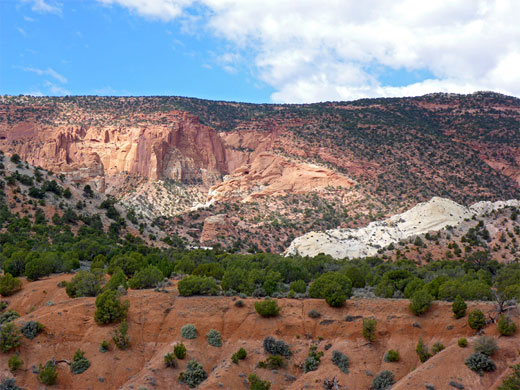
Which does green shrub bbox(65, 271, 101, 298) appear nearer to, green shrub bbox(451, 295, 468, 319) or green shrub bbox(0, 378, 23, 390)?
green shrub bbox(0, 378, 23, 390)

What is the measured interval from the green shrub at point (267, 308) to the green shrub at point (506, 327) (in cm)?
984

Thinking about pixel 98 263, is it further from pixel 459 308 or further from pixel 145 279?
pixel 459 308

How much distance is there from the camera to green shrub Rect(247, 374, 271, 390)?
1779cm

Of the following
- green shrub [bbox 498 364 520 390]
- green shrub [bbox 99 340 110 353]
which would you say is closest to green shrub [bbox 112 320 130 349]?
green shrub [bbox 99 340 110 353]

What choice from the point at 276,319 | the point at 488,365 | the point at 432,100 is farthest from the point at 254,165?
the point at 488,365

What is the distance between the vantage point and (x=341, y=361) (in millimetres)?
18719

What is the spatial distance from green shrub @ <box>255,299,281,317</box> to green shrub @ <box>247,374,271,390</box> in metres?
3.56

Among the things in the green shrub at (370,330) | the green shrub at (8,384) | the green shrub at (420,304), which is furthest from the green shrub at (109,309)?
the green shrub at (420,304)

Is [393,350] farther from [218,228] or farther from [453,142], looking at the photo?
[453,142]

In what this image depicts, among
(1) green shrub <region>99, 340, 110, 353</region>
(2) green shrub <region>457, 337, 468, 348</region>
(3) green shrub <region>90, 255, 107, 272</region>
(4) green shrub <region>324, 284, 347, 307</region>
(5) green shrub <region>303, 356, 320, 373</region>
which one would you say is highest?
(3) green shrub <region>90, 255, 107, 272</region>

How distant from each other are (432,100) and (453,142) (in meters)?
21.6

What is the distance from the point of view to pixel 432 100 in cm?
10825

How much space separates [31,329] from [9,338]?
1161 millimetres

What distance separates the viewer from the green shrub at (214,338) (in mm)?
20688
